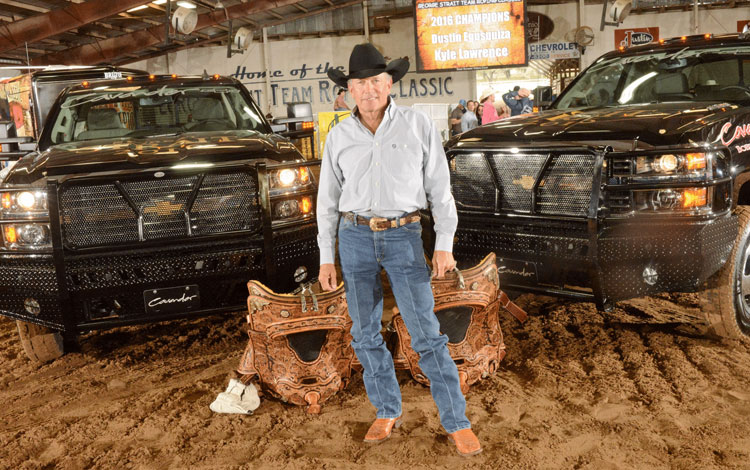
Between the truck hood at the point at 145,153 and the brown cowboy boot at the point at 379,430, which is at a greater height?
the truck hood at the point at 145,153

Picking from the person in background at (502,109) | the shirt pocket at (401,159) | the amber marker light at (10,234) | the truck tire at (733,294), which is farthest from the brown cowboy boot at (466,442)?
the person in background at (502,109)

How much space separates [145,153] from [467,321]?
234 cm

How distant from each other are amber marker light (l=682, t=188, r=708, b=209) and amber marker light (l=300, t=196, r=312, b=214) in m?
2.32

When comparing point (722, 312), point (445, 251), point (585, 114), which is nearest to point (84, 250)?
point (445, 251)

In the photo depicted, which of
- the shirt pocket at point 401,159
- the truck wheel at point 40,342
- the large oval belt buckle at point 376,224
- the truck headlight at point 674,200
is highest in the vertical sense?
the shirt pocket at point 401,159

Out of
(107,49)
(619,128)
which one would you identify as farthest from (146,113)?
(107,49)

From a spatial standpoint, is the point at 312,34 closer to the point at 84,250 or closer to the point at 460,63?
the point at 460,63

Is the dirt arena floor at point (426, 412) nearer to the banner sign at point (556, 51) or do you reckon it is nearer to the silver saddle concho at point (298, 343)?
the silver saddle concho at point (298, 343)

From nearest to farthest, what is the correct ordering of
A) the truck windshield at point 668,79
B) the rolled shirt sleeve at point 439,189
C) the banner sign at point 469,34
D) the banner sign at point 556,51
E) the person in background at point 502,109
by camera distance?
the rolled shirt sleeve at point 439,189 → the truck windshield at point 668,79 → the person in background at point 502,109 → the banner sign at point 469,34 → the banner sign at point 556,51

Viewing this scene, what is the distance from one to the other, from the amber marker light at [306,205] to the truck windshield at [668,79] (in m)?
2.55

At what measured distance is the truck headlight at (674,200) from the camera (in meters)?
3.85

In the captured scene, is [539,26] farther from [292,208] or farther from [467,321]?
→ [467,321]

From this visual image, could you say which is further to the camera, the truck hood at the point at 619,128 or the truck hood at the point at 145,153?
the truck hood at the point at 145,153

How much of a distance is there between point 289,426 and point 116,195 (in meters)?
1.80
